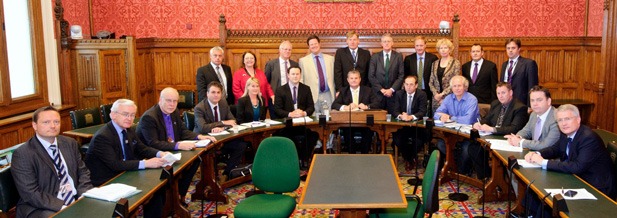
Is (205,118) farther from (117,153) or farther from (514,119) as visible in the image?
(514,119)

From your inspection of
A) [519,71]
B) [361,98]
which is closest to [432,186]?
[361,98]

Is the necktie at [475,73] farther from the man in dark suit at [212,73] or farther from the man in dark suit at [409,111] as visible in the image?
the man in dark suit at [212,73]

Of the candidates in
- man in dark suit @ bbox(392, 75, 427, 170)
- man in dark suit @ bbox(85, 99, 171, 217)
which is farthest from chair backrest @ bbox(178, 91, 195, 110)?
man in dark suit @ bbox(85, 99, 171, 217)

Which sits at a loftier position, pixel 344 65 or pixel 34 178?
pixel 344 65

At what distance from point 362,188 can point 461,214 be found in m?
2.04

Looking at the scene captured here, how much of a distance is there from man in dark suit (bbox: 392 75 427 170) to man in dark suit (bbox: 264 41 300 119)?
1595 millimetres

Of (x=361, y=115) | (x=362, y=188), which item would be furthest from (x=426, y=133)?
(x=362, y=188)

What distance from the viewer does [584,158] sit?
455cm

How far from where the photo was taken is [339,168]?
16.4 ft

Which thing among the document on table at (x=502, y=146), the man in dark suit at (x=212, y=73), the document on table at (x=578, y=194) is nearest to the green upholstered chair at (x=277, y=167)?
the document on table at (x=502, y=146)

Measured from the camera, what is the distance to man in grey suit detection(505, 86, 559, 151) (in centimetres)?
536

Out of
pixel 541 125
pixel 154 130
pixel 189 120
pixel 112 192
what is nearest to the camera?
pixel 112 192

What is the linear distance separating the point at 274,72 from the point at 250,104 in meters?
1.02

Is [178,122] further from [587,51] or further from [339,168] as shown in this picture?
[587,51]
